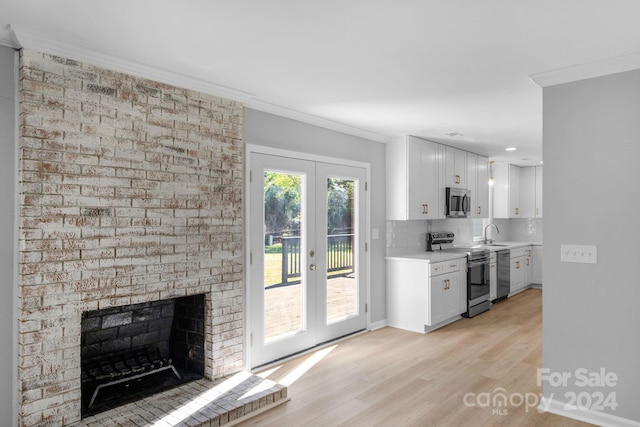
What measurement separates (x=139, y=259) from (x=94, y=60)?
1.34 meters

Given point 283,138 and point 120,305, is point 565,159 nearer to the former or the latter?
point 283,138

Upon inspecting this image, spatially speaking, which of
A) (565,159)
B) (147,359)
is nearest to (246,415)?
(147,359)

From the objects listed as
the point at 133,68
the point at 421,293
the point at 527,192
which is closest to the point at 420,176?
the point at 421,293

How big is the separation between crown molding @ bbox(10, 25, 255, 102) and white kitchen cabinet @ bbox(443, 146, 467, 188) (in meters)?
3.36

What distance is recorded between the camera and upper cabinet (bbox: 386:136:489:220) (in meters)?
5.16

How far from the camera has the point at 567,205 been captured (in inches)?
115

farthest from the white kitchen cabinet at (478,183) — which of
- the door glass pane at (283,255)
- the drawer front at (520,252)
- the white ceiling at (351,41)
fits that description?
the door glass pane at (283,255)

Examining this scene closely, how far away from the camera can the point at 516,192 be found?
8031 mm

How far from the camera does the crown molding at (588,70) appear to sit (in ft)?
8.66

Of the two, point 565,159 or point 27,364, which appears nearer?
point 27,364

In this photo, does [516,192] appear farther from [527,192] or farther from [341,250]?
[341,250]

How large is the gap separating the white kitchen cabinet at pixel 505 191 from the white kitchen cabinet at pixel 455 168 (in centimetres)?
209

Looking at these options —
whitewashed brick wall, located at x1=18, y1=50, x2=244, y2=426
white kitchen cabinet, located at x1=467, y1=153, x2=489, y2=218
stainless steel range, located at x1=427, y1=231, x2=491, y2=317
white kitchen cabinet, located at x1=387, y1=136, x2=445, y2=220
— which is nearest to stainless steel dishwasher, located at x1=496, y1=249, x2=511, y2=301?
stainless steel range, located at x1=427, y1=231, x2=491, y2=317

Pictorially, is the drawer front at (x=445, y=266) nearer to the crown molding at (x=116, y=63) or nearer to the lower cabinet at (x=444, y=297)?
the lower cabinet at (x=444, y=297)
